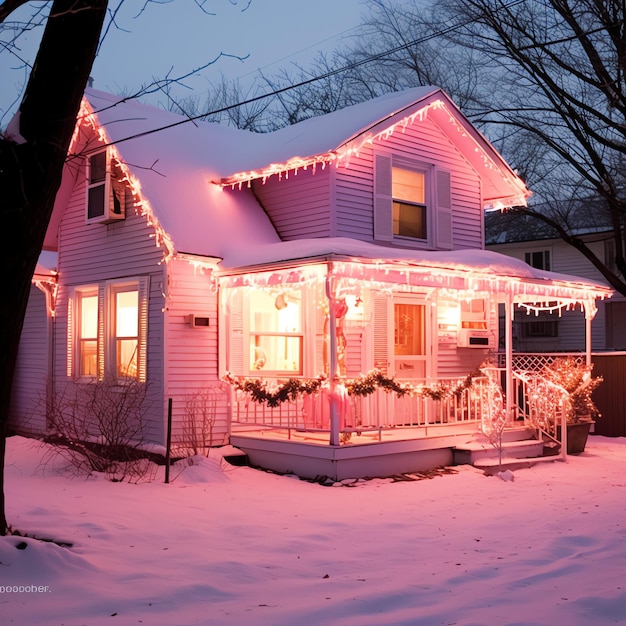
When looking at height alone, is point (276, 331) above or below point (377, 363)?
above

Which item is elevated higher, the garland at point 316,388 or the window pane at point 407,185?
the window pane at point 407,185

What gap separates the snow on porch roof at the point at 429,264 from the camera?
37.1ft

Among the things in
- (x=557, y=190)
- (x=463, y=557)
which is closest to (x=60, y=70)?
(x=463, y=557)

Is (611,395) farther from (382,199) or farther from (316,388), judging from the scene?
(316,388)

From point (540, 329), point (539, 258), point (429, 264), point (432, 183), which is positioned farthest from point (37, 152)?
point (539, 258)

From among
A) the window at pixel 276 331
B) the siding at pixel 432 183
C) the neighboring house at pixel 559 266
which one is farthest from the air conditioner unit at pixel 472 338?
the neighboring house at pixel 559 266

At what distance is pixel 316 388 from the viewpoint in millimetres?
11977

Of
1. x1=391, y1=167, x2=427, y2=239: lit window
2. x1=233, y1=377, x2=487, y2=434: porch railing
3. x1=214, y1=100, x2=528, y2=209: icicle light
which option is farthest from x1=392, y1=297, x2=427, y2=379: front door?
x1=214, y1=100, x2=528, y2=209: icicle light

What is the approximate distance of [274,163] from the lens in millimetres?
13812

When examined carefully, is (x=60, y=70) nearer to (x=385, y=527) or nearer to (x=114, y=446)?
(x=385, y=527)

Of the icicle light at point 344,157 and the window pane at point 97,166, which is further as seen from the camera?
the window pane at point 97,166

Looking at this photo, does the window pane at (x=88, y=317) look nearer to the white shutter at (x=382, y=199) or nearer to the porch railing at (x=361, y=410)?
the porch railing at (x=361, y=410)

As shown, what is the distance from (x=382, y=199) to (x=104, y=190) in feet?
15.8

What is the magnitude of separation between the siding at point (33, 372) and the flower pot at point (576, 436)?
9.54m
